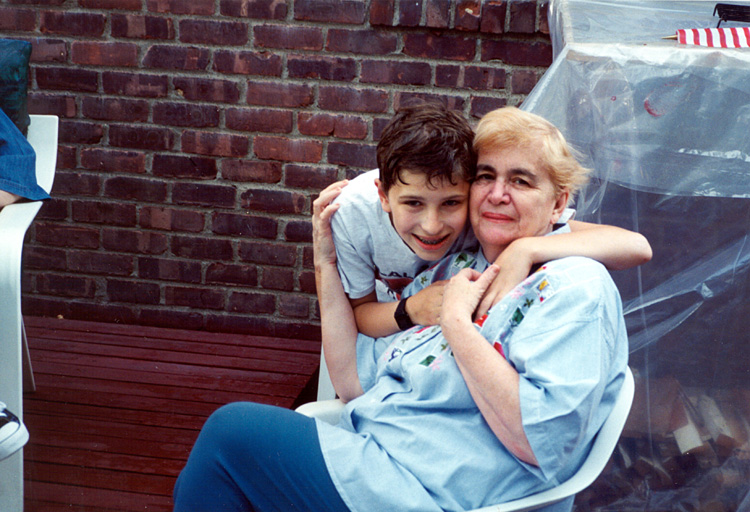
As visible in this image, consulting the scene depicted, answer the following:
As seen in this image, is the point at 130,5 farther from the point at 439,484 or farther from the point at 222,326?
the point at 439,484

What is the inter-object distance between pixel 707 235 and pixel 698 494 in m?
0.61

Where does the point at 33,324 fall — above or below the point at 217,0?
below

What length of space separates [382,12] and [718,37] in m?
1.17

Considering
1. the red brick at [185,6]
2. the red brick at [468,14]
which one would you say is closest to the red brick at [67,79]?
the red brick at [185,6]

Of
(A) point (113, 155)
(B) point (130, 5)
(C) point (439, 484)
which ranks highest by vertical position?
(B) point (130, 5)

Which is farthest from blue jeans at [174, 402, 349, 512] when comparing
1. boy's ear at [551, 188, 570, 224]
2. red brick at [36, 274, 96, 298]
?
red brick at [36, 274, 96, 298]

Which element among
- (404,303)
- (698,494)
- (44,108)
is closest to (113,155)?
(44,108)

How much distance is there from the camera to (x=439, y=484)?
1.16 m

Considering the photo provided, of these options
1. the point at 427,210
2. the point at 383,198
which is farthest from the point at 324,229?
the point at 427,210

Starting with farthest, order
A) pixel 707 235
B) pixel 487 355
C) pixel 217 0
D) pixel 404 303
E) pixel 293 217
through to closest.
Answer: pixel 293 217 → pixel 217 0 → pixel 707 235 → pixel 404 303 → pixel 487 355

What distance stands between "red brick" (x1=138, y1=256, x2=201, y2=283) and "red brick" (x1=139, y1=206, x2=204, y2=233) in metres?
0.14

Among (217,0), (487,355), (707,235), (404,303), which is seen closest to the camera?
(487,355)

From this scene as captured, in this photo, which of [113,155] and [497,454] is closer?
[497,454]

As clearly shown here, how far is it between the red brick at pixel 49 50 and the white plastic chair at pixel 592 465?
2357 millimetres
